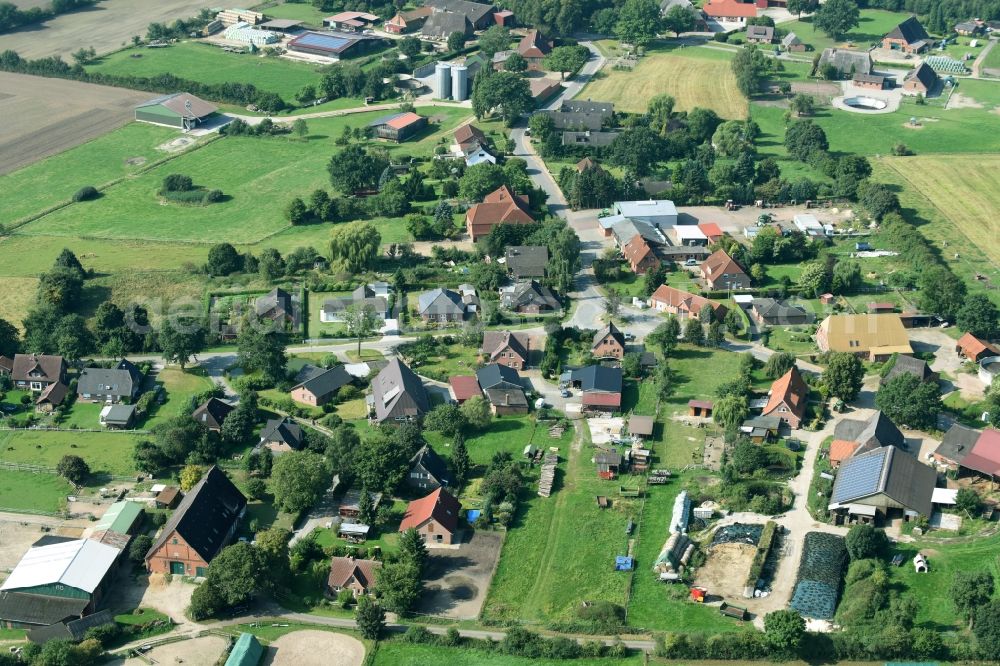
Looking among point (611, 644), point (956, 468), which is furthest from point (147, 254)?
point (956, 468)

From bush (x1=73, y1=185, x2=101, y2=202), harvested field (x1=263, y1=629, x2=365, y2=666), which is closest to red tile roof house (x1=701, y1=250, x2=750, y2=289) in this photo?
harvested field (x1=263, y1=629, x2=365, y2=666)

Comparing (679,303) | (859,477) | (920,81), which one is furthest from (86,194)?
(920,81)

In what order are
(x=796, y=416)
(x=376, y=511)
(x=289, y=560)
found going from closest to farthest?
(x=289, y=560) → (x=376, y=511) → (x=796, y=416)

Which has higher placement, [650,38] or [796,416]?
[650,38]

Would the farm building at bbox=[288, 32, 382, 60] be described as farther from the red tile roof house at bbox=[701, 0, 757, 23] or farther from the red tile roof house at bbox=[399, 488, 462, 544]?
the red tile roof house at bbox=[399, 488, 462, 544]

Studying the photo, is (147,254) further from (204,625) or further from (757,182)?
(757,182)
